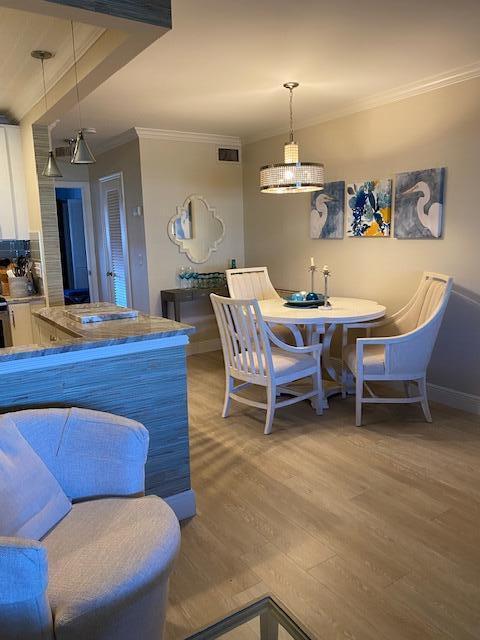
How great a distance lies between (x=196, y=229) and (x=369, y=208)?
2068 mm

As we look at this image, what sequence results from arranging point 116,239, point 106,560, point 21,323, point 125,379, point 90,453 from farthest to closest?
point 116,239 < point 21,323 < point 125,379 < point 90,453 < point 106,560

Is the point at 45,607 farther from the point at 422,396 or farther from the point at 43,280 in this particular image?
the point at 43,280

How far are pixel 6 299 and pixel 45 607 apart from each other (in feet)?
10.5

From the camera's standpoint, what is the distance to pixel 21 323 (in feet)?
12.8

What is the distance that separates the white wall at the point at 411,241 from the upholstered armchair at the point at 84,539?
275 centimetres

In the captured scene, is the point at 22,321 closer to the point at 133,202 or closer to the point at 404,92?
the point at 133,202

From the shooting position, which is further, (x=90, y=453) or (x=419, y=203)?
(x=419, y=203)

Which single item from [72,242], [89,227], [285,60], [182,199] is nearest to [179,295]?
[182,199]

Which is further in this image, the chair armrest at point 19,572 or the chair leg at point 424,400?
the chair leg at point 424,400

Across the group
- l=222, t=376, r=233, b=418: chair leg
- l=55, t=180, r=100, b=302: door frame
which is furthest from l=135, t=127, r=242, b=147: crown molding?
l=222, t=376, r=233, b=418: chair leg

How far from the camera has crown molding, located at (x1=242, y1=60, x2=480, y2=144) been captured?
3.22 meters

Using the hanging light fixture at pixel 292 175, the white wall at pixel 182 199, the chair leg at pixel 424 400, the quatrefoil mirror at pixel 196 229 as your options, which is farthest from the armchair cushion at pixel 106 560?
the quatrefoil mirror at pixel 196 229

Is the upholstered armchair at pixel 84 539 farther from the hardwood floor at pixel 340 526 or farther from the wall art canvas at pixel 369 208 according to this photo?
the wall art canvas at pixel 369 208

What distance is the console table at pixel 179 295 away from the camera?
5.01 metres
